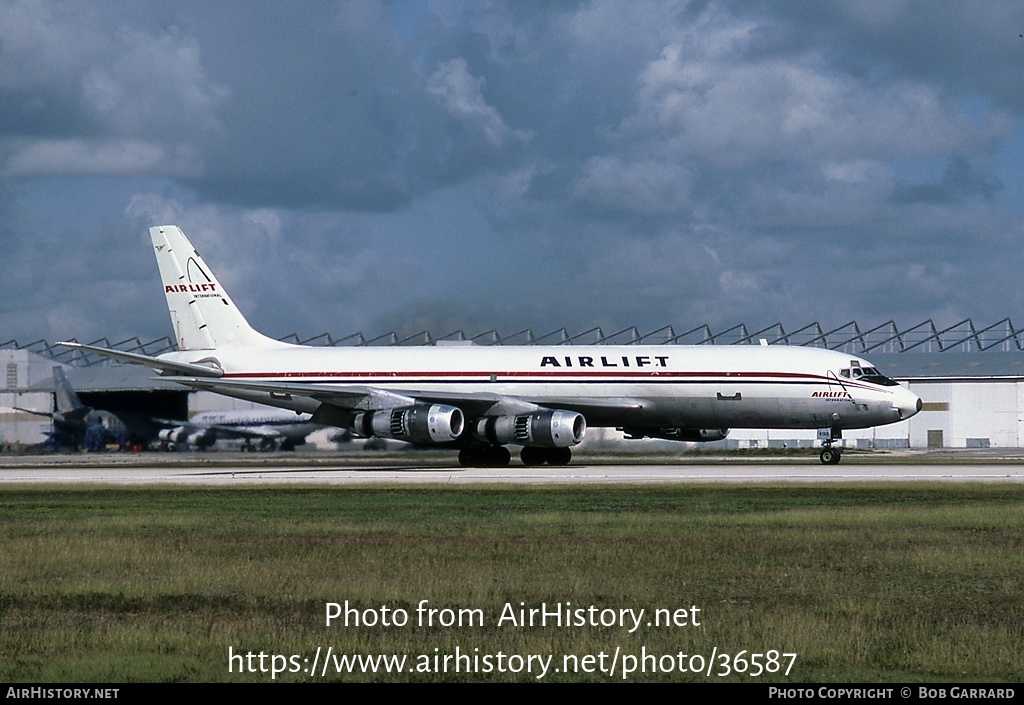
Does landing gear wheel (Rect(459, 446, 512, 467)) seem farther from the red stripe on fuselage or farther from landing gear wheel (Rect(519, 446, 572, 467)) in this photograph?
the red stripe on fuselage

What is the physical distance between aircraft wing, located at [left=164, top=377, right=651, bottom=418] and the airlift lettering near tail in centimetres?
Result: 5

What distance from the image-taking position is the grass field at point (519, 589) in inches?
477

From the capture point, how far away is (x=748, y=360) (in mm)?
49562

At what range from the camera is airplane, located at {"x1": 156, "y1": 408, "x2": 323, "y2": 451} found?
7050 cm

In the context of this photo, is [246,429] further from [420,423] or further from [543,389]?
[420,423]

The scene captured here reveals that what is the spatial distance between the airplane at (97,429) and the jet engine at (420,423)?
3554 centimetres

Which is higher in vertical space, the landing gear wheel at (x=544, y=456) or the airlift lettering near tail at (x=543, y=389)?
the airlift lettering near tail at (x=543, y=389)

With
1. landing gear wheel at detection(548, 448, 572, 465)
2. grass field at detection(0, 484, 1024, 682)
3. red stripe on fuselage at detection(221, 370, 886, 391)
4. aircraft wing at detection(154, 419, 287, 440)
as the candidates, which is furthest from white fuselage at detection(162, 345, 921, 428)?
grass field at detection(0, 484, 1024, 682)

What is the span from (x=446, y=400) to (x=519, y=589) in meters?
34.1

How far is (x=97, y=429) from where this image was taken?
8475 centimetres

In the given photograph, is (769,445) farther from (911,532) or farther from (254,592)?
(254,592)

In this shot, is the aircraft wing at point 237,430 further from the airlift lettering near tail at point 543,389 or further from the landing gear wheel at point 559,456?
the landing gear wheel at point 559,456

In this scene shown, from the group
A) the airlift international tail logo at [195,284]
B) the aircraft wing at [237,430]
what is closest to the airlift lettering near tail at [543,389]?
the airlift international tail logo at [195,284]
